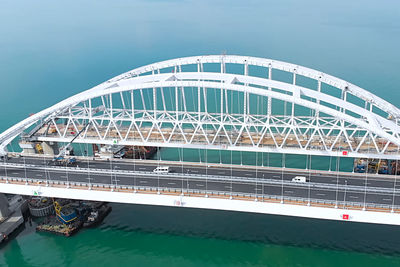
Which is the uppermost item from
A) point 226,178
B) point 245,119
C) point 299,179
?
point 245,119

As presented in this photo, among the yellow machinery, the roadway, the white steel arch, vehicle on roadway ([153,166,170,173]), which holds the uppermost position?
the white steel arch

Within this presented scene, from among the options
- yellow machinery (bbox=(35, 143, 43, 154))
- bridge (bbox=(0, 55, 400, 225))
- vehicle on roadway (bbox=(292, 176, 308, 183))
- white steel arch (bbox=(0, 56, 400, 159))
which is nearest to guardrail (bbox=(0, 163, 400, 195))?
bridge (bbox=(0, 55, 400, 225))

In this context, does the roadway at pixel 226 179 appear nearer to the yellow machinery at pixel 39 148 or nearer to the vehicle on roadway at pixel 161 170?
the vehicle on roadway at pixel 161 170

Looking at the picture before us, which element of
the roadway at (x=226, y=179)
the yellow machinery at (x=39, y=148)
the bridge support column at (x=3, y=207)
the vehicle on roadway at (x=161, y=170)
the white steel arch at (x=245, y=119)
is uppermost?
the white steel arch at (x=245, y=119)

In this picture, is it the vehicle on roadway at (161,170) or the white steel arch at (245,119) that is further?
the vehicle on roadway at (161,170)

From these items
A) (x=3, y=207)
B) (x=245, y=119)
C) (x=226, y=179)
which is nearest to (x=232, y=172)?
(x=226, y=179)

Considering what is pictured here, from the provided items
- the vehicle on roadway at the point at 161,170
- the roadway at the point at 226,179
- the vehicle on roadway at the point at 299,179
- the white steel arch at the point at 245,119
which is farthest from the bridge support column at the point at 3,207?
the vehicle on roadway at the point at 299,179

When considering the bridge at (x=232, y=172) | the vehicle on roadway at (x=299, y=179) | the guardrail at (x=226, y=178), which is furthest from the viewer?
the vehicle on roadway at (x=299, y=179)

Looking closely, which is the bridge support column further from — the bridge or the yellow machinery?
the yellow machinery

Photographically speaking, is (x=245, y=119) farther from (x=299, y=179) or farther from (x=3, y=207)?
(x=3, y=207)

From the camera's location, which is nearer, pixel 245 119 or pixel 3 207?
pixel 3 207
